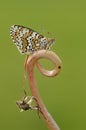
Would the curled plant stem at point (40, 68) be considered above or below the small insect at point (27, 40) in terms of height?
below

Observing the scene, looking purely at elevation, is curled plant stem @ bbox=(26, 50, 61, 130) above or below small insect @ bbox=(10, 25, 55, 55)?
below

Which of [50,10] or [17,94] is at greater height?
[50,10]

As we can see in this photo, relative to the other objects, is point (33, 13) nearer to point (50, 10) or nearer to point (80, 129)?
point (50, 10)

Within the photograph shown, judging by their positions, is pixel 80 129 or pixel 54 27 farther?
pixel 54 27

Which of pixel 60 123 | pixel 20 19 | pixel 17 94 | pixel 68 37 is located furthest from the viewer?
pixel 20 19

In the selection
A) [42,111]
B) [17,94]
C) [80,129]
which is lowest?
[80,129]

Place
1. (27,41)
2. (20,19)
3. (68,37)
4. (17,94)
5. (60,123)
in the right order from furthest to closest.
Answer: (20,19) < (68,37) < (17,94) < (60,123) < (27,41)

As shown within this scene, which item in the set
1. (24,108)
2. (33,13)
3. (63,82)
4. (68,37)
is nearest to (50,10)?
(33,13)
